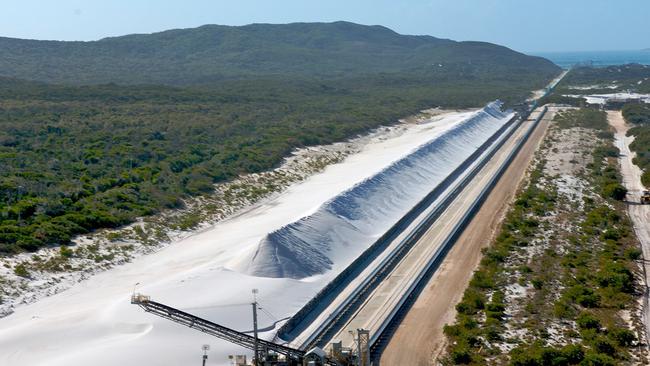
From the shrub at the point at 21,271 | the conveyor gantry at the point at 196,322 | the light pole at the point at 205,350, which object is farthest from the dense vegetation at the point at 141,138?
the light pole at the point at 205,350

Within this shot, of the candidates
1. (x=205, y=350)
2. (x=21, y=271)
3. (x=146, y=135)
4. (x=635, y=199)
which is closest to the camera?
(x=205, y=350)

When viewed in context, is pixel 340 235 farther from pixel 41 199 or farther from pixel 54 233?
pixel 41 199

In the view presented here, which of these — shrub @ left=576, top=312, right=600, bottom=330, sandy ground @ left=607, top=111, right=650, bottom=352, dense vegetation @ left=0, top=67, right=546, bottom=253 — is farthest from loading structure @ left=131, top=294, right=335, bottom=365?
sandy ground @ left=607, top=111, right=650, bottom=352

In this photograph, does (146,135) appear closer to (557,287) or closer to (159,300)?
(159,300)

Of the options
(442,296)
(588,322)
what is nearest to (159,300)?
(442,296)

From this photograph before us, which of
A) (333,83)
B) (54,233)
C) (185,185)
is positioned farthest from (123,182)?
(333,83)

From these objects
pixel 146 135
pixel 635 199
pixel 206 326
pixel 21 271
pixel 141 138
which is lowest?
pixel 635 199
